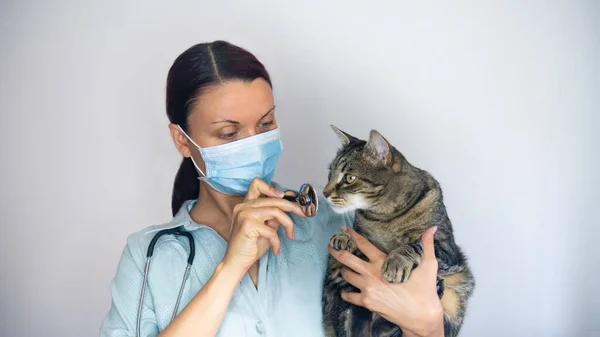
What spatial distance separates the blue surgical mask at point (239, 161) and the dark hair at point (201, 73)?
77 mm

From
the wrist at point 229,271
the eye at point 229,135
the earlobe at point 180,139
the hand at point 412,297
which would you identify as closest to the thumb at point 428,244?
the hand at point 412,297

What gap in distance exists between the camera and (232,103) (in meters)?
1.29

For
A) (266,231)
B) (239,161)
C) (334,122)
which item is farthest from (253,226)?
(334,122)

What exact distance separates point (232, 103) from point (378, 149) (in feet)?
1.40

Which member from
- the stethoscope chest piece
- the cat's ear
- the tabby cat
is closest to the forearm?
the stethoscope chest piece

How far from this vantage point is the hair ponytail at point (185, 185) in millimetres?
1597

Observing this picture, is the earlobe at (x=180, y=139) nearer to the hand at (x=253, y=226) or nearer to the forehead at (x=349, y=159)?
the hand at (x=253, y=226)

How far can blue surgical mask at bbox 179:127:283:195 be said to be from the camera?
→ 133 cm

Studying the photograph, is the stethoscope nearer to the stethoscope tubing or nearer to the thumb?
the stethoscope tubing

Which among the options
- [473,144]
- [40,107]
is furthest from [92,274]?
[473,144]

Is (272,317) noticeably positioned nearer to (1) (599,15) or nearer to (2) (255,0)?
(2) (255,0)

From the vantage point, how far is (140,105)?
196 cm

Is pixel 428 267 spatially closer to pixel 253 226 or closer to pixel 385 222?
pixel 385 222

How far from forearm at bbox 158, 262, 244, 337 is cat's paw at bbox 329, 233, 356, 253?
31cm
